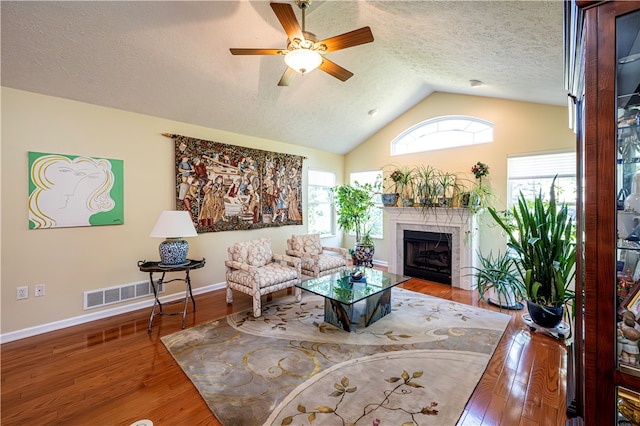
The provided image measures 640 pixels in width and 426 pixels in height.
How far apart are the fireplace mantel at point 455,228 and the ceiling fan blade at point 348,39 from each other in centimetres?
320

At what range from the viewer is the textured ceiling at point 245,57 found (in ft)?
7.50

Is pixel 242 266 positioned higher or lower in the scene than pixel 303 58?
lower

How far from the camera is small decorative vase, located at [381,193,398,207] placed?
5.16 m

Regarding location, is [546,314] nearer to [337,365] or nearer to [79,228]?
[337,365]

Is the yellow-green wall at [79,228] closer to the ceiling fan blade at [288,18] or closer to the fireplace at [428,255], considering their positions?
the ceiling fan blade at [288,18]

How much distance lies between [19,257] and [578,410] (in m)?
4.89

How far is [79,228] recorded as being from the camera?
10.3ft

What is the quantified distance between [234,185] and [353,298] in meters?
2.76

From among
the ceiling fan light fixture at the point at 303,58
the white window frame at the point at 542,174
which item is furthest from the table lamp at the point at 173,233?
the white window frame at the point at 542,174

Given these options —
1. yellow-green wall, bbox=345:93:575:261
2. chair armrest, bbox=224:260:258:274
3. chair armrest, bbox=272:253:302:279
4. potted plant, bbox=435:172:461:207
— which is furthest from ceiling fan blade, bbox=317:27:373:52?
yellow-green wall, bbox=345:93:575:261

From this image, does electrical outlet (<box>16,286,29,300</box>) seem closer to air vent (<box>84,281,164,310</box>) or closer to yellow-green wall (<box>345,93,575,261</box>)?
air vent (<box>84,281,164,310</box>)

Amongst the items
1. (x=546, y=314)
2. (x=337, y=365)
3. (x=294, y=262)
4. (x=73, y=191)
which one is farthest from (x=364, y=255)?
(x=73, y=191)

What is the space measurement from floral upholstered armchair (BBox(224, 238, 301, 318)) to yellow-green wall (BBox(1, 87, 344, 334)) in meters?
0.84

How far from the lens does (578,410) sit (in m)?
1.71
